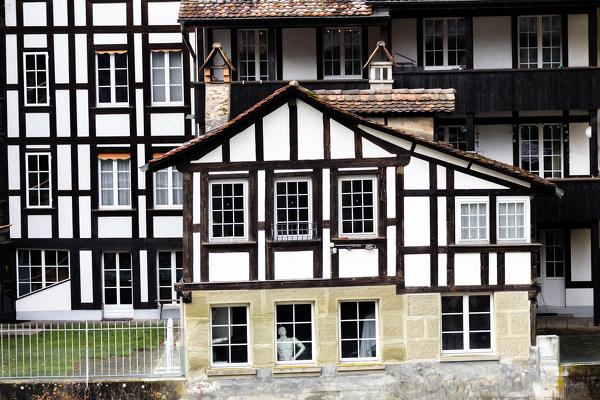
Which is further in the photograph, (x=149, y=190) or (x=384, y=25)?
(x=149, y=190)

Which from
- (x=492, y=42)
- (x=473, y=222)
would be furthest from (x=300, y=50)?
(x=473, y=222)

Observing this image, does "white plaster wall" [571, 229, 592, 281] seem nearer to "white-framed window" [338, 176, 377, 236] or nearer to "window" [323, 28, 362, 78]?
"window" [323, 28, 362, 78]

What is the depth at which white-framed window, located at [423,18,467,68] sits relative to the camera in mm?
24406

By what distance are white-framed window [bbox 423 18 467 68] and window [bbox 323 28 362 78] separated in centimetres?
202

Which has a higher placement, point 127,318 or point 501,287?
point 501,287

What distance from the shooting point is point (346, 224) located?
18344mm


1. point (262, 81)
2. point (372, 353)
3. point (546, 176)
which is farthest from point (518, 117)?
point (372, 353)

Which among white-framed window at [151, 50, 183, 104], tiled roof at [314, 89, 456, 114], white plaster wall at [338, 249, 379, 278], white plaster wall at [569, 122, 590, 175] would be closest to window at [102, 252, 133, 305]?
white-framed window at [151, 50, 183, 104]

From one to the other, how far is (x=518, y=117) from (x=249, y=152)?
32.6ft

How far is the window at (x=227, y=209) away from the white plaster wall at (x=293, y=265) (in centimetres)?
94

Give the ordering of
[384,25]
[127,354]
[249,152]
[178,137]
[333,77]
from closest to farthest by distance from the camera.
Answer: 1. [249,152]
2. [127,354]
3. [384,25]
4. [333,77]
5. [178,137]

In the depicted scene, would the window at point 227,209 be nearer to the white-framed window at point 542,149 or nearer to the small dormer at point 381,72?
the small dormer at point 381,72

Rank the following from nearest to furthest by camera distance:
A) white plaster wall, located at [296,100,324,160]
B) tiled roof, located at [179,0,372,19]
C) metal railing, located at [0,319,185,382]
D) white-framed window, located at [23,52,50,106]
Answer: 1. metal railing, located at [0,319,185,382]
2. white plaster wall, located at [296,100,324,160]
3. tiled roof, located at [179,0,372,19]
4. white-framed window, located at [23,52,50,106]

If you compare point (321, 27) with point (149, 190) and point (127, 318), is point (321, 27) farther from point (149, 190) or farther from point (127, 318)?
point (127, 318)
